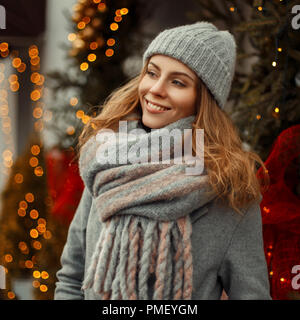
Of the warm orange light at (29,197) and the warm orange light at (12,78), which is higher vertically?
the warm orange light at (12,78)

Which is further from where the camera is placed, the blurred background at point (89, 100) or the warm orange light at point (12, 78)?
the warm orange light at point (12, 78)

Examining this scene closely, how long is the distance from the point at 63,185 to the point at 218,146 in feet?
6.12

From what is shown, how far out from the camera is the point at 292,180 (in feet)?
6.40

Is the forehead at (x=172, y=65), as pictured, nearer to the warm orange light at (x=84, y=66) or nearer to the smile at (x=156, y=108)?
the smile at (x=156, y=108)

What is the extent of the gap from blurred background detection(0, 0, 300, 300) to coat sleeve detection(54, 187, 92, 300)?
0.96 feet

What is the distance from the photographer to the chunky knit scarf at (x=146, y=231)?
127cm

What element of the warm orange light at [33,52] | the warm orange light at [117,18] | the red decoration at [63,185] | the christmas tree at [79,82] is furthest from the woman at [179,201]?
the warm orange light at [33,52]

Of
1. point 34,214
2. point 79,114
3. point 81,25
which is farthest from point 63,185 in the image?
point 34,214

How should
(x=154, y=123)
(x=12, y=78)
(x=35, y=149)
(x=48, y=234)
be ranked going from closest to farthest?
(x=154, y=123), (x=48, y=234), (x=35, y=149), (x=12, y=78)

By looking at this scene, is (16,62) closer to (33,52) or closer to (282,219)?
(33,52)

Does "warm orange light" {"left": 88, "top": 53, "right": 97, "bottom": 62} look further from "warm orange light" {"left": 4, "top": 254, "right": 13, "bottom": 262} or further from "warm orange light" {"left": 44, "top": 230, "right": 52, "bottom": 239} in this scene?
"warm orange light" {"left": 4, "top": 254, "right": 13, "bottom": 262}

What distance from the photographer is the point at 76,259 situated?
5.00 ft

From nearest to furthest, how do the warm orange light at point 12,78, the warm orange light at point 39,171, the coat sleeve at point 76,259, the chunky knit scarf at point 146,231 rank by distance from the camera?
the chunky knit scarf at point 146,231 → the coat sleeve at point 76,259 → the warm orange light at point 39,171 → the warm orange light at point 12,78
